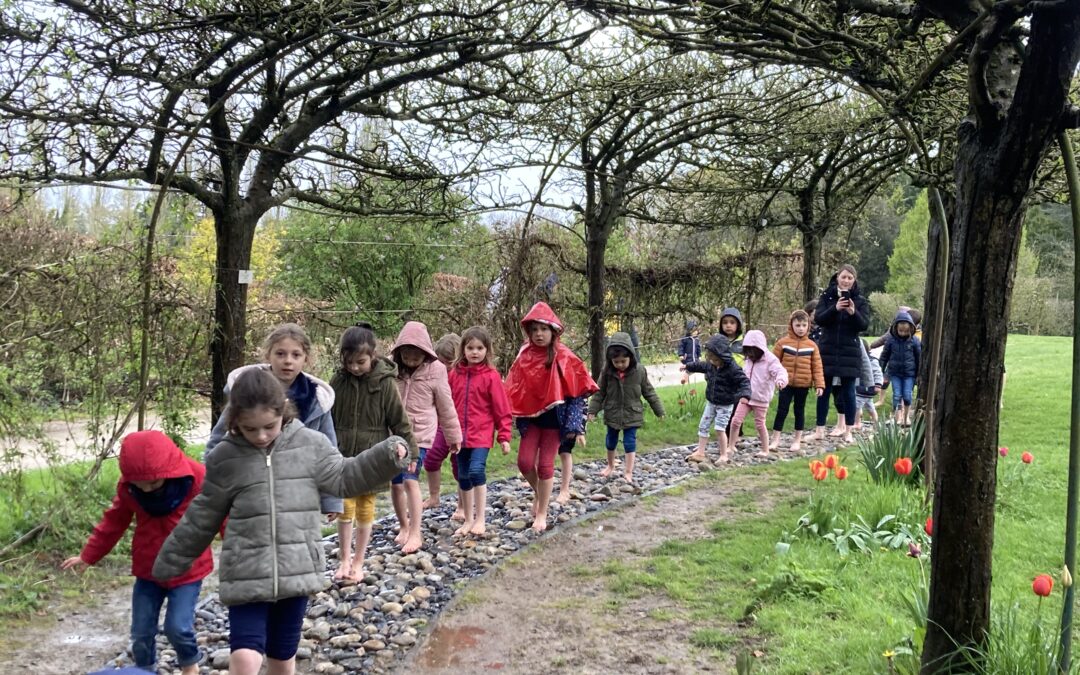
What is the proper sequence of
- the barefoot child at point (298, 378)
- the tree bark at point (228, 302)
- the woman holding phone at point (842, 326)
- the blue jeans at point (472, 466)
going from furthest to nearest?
the woman holding phone at point (842, 326)
the tree bark at point (228, 302)
the blue jeans at point (472, 466)
the barefoot child at point (298, 378)

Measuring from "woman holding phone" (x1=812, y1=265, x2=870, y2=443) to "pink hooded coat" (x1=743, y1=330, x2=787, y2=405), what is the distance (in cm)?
69

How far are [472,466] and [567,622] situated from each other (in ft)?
5.71

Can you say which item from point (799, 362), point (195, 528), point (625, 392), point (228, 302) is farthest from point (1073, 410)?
point (799, 362)

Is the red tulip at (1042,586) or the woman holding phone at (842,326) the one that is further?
the woman holding phone at (842,326)

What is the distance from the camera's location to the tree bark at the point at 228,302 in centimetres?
637

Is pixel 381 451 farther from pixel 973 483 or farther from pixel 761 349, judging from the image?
pixel 761 349

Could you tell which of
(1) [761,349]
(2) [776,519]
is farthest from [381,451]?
(1) [761,349]

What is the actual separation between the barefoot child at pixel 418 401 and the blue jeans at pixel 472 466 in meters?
0.19

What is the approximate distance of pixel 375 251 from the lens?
583 inches

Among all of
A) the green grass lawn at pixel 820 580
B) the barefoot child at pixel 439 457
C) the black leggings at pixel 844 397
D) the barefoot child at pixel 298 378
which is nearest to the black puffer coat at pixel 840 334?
the black leggings at pixel 844 397

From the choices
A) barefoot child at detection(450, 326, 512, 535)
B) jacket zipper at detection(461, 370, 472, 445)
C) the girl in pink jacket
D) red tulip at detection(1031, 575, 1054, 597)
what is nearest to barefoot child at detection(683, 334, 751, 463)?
the girl in pink jacket

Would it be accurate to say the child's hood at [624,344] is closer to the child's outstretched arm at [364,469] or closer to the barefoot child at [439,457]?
Result: the barefoot child at [439,457]

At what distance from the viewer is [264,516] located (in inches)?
118

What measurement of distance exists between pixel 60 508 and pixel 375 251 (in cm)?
989
